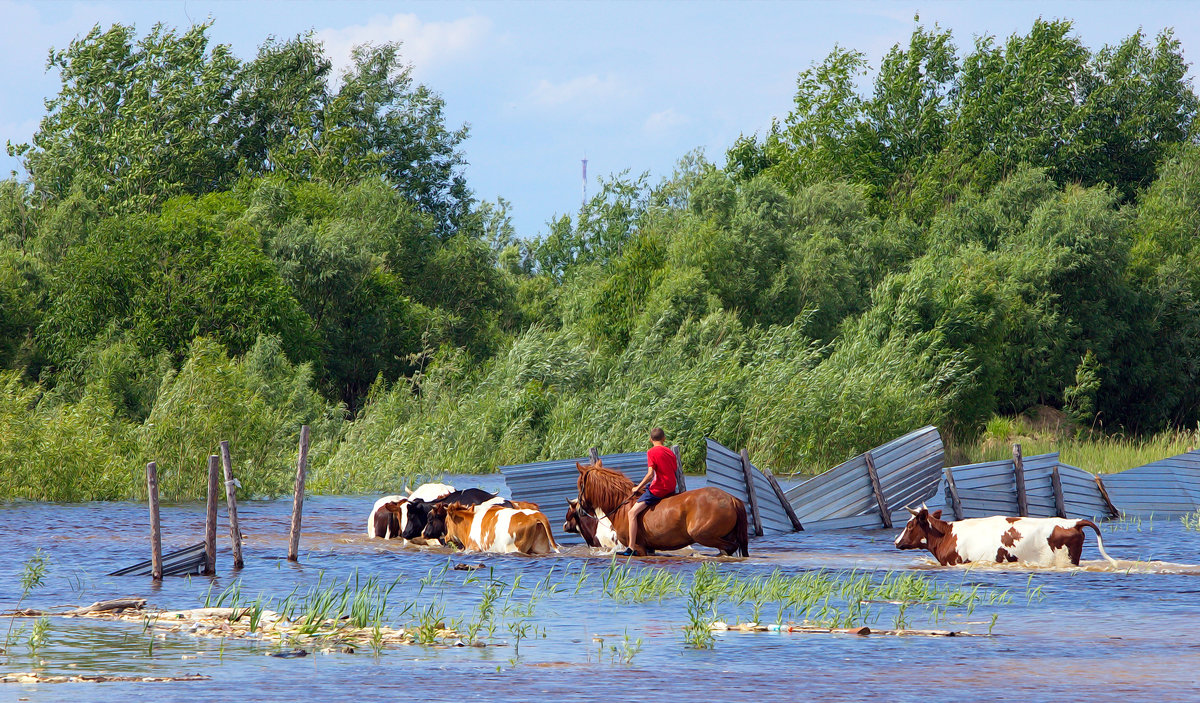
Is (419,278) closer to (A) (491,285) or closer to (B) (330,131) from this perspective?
(A) (491,285)

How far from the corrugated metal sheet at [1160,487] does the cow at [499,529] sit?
13.7 metres

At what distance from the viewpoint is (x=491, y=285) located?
64.8m

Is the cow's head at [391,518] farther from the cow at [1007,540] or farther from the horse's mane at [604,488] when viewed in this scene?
the cow at [1007,540]

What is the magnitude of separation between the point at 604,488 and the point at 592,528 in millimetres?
715

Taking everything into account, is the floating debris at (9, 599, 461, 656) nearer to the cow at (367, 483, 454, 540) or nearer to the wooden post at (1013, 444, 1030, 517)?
the cow at (367, 483, 454, 540)

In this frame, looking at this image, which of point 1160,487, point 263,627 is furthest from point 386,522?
point 1160,487

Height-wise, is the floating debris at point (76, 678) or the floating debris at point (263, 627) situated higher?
the floating debris at point (263, 627)

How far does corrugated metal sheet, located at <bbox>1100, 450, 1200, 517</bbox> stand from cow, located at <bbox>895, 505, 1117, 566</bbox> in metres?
9.94

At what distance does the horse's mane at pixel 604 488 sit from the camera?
63.7 ft

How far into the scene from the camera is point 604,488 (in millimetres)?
19500

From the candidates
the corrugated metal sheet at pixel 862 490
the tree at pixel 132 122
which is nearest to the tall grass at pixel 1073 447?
the corrugated metal sheet at pixel 862 490

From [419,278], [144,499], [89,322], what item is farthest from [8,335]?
[144,499]

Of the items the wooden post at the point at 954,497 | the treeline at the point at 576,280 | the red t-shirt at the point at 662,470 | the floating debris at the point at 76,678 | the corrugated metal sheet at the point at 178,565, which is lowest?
the floating debris at the point at 76,678

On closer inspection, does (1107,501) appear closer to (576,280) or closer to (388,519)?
(388,519)
